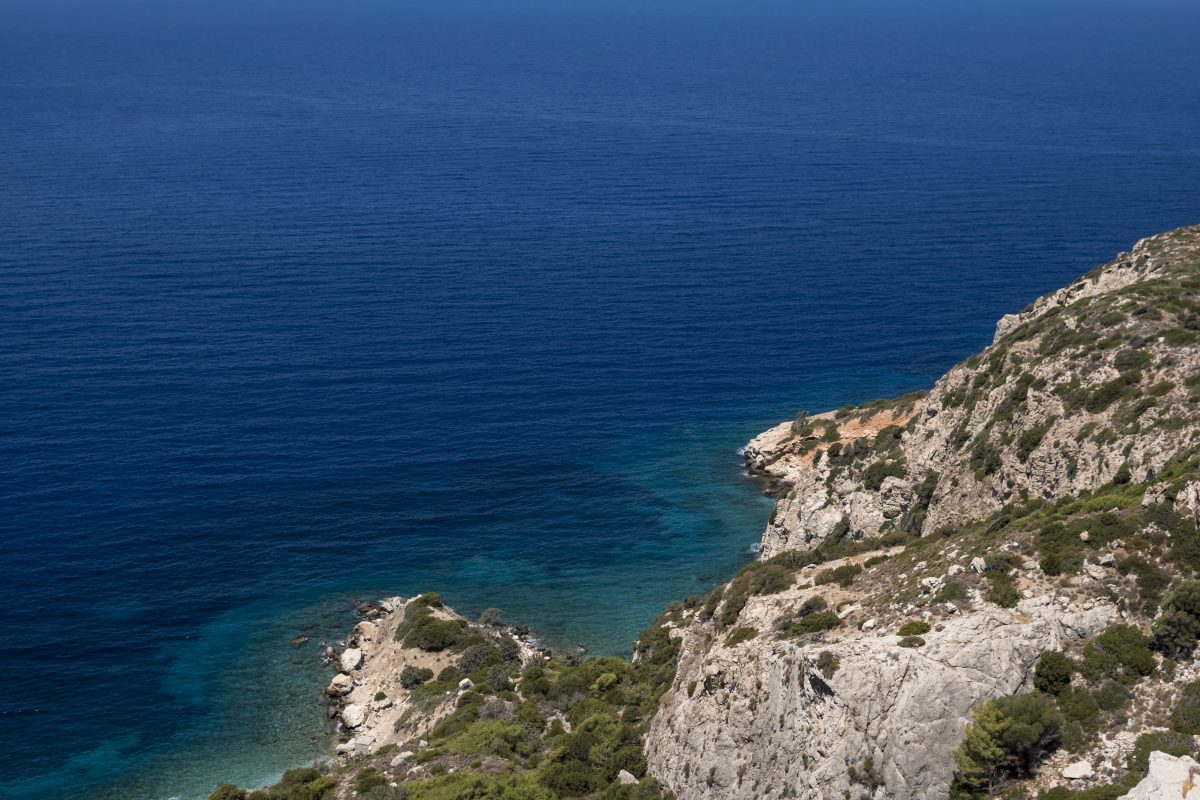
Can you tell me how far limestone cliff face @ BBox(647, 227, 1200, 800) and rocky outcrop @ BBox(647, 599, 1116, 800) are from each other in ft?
0.19

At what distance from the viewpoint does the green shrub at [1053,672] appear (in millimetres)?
35031

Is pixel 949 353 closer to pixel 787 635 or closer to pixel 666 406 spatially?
pixel 666 406

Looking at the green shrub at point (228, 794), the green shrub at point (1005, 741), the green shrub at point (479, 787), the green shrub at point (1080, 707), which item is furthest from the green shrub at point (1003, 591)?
the green shrub at point (228, 794)

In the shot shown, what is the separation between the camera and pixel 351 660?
2825 inches

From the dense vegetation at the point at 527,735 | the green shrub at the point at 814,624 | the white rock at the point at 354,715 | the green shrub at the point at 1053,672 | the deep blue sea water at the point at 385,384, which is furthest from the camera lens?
the deep blue sea water at the point at 385,384

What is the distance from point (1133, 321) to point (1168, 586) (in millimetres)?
28747

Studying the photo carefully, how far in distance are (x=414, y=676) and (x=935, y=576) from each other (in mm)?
35334

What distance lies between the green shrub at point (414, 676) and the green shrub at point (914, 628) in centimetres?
3597

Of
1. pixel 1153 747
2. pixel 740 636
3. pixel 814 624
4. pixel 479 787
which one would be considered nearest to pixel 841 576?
pixel 814 624

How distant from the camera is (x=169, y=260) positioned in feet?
473

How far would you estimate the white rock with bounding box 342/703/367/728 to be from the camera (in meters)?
66.2

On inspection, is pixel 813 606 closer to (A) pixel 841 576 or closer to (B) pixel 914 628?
(A) pixel 841 576

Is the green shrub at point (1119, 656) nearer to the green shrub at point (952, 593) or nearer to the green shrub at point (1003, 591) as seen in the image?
the green shrub at point (1003, 591)

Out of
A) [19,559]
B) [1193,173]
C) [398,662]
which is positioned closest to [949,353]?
[398,662]
